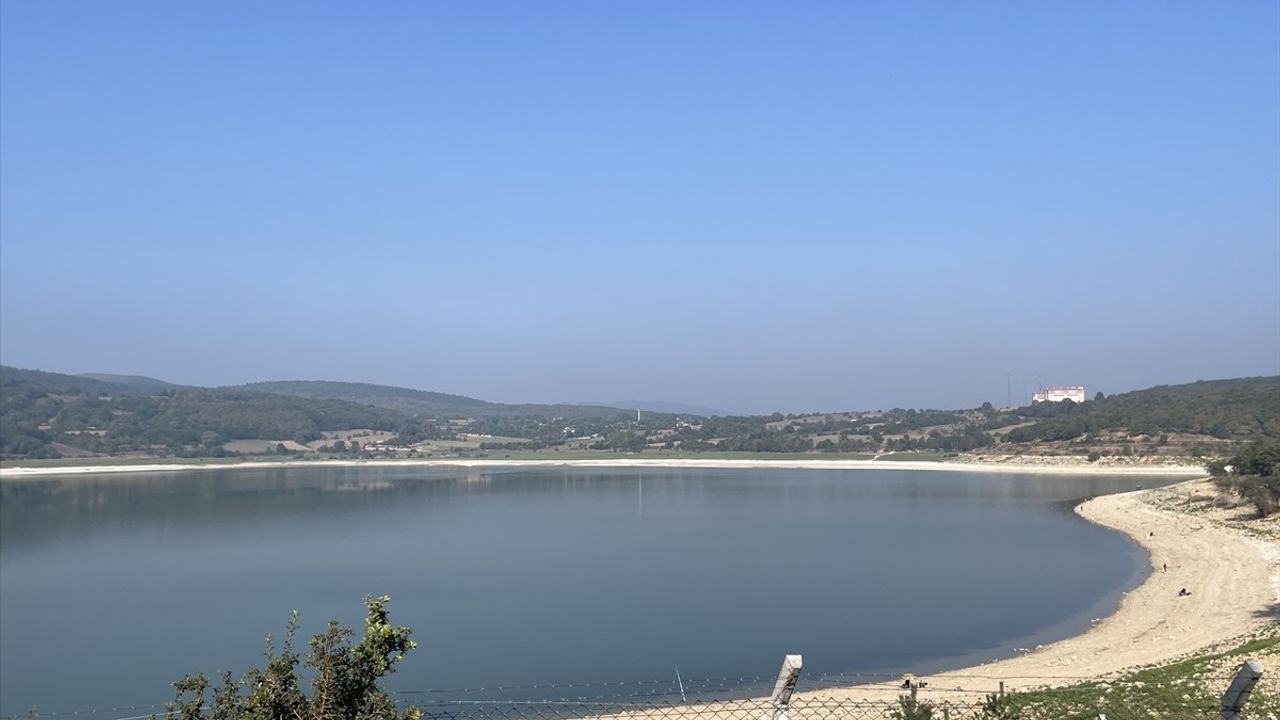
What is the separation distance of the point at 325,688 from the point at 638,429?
140 m

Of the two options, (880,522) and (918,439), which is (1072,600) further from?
(918,439)

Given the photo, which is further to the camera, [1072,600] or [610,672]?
[1072,600]

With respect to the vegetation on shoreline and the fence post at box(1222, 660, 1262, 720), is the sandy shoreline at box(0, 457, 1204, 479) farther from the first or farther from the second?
the fence post at box(1222, 660, 1262, 720)

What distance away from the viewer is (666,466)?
332ft

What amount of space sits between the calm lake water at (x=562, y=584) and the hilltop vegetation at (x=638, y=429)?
1759cm

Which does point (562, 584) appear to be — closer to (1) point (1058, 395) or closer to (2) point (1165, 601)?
(2) point (1165, 601)

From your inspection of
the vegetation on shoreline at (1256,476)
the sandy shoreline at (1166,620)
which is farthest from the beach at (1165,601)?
the vegetation on shoreline at (1256,476)

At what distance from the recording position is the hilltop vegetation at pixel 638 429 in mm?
71125

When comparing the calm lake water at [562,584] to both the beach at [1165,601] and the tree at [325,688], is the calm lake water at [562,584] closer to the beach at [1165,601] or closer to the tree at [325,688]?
the beach at [1165,601]

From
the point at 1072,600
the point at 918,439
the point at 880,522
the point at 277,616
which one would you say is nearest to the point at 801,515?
the point at 880,522

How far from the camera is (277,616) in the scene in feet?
75.8

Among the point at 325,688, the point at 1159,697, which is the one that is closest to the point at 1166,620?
the point at 1159,697

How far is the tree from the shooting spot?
12.6ft

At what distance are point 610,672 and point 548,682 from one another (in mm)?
1169
